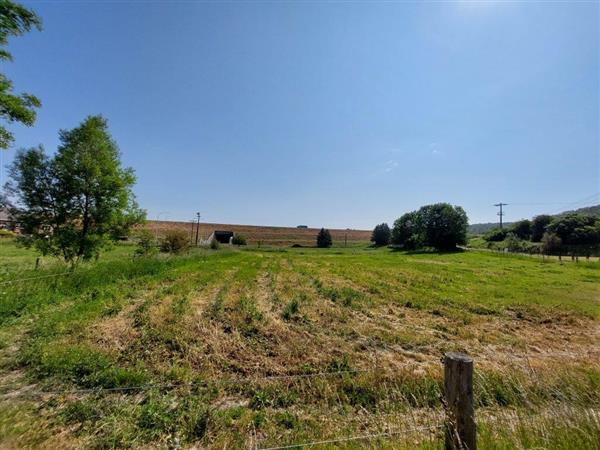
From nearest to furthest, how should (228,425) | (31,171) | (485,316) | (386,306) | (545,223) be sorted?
1. (228,425)
2. (485,316)
3. (386,306)
4. (31,171)
5. (545,223)

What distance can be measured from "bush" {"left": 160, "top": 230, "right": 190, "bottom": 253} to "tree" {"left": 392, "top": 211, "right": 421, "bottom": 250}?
6258cm

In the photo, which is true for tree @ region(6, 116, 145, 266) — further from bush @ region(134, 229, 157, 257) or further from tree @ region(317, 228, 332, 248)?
tree @ region(317, 228, 332, 248)

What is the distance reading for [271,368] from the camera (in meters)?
5.30

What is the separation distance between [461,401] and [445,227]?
7335cm

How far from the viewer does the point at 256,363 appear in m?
5.53

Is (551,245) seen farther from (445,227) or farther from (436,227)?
(436,227)

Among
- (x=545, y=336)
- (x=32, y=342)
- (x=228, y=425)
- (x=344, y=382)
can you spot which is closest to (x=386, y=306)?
(x=545, y=336)

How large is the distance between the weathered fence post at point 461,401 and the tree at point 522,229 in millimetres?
101663

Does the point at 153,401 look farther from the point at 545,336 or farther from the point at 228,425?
the point at 545,336

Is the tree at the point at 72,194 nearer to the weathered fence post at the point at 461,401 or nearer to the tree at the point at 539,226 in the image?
the weathered fence post at the point at 461,401

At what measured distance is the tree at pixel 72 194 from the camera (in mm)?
15008

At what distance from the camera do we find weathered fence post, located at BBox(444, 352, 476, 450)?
2361mm

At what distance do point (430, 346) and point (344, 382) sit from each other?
11.7ft

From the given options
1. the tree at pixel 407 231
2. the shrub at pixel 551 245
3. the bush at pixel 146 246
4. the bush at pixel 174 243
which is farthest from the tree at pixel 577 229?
the bush at pixel 146 246
